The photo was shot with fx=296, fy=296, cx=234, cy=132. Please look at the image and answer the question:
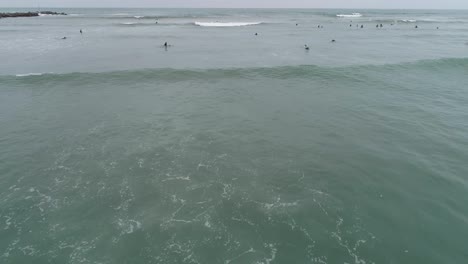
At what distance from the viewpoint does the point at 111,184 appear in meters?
21.5

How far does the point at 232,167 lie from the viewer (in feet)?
77.8

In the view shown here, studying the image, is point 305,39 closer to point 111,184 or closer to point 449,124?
point 449,124

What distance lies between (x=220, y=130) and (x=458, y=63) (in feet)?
175

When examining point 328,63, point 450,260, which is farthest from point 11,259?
point 328,63

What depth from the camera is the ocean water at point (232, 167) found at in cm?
1653

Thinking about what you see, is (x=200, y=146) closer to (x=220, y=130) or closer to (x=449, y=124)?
(x=220, y=130)

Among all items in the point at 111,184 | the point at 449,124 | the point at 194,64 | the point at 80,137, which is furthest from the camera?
the point at 194,64

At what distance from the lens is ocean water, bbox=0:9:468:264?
16.5 meters

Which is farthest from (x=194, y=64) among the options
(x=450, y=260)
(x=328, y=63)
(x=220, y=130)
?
(x=450, y=260)

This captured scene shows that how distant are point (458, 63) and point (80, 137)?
6568 centimetres

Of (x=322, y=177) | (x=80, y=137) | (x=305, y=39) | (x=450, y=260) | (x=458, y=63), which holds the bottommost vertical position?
(x=450, y=260)

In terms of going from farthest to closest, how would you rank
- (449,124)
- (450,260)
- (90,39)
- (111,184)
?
(90,39), (449,124), (111,184), (450,260)

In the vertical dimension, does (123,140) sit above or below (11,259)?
above

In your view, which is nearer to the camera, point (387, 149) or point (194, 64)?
point (387, 149)
